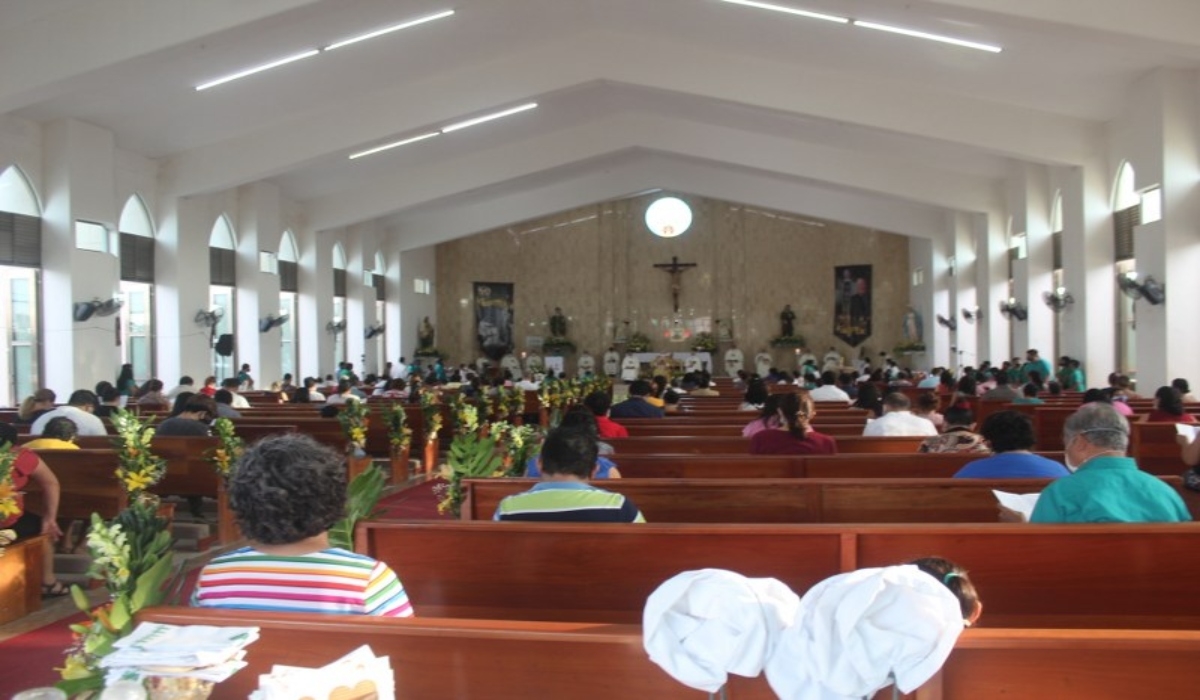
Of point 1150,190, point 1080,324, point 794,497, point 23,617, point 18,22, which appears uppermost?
point 18,22

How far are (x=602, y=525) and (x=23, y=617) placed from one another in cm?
290

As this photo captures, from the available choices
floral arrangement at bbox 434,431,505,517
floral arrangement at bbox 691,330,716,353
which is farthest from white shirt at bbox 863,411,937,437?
floral arrangement at bbox 691,330,716,353

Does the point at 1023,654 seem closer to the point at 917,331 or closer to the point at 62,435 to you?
the point at 62,435

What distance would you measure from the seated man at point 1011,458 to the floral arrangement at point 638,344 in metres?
19.0

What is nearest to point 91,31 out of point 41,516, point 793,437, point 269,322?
point 41,516

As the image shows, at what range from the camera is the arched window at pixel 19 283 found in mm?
10547

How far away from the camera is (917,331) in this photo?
69.7ft

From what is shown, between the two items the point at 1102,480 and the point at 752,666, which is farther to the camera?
the point at 1102,480

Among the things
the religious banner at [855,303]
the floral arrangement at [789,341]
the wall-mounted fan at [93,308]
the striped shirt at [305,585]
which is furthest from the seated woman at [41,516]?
the religious banner at [855,303]

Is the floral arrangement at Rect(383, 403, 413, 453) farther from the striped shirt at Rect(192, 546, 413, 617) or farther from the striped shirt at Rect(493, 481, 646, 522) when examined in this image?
the striped shirt at Rect(192, 546, 413, 617)

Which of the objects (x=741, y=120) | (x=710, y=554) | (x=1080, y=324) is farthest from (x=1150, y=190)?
(x=710, y=554)

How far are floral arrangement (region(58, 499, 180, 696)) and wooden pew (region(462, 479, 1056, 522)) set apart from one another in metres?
1.92

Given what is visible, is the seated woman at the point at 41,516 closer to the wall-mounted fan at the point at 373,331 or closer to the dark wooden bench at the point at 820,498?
the dark wooden bench at the point at 820,498

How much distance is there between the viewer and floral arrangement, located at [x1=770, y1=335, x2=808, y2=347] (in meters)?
22.6
